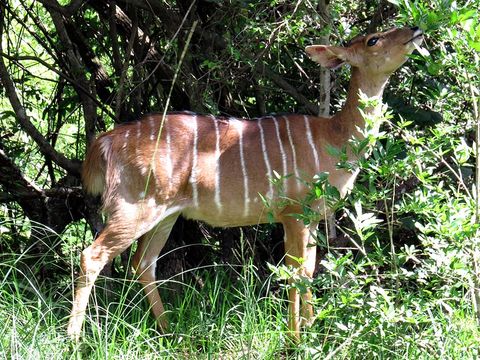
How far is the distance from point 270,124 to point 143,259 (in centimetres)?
100

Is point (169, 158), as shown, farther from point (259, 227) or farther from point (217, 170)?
point (259, 227)

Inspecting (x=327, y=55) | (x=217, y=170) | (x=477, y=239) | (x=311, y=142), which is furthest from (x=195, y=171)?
(x=477, y=239)

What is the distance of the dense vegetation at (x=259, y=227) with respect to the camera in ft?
10.5

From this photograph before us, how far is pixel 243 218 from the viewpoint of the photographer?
452cm

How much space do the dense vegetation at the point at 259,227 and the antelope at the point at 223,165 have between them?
0.17m

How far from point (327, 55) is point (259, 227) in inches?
50.5

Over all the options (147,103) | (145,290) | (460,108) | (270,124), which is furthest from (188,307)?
(460,108)

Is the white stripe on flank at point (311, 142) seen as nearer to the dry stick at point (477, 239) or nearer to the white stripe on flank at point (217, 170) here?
the white stripe on flank at point (217, 170)

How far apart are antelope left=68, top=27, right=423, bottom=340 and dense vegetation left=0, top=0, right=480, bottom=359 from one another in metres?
0.17

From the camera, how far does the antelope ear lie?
4418 mm

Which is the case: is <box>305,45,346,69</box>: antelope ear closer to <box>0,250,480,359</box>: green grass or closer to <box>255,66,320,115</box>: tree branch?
<box>255,66,320,115</box>: tree branch

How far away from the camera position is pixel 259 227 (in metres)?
5.30

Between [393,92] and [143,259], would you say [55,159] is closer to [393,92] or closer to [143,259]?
[143,259]

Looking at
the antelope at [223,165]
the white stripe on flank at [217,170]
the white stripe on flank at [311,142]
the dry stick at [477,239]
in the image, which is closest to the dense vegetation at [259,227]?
the dry stick at [477,239]
